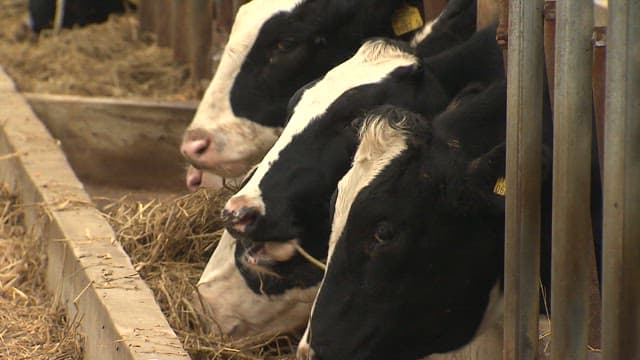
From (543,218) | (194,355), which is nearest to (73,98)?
(194,355)

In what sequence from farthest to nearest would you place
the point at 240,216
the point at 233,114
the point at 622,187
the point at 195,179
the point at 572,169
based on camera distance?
the point at 195,179
the point at 233,114
the point at 240,216
the point at 572,169
the point at 622,187

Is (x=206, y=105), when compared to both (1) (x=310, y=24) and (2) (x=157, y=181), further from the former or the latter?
(2) (x=157, y=181)

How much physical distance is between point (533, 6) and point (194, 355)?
187 centimetres

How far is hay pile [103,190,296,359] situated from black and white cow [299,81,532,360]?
125 centimetres

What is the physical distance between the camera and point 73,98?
7695 millimetres

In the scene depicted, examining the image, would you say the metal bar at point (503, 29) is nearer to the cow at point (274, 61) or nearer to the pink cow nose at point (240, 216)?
the pink cow nose at point (240, 216)

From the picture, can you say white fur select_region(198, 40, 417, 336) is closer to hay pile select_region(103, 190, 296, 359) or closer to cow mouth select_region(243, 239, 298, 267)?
hay pile select_region(103, 190, 296, 359)

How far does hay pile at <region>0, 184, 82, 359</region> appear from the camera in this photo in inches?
190

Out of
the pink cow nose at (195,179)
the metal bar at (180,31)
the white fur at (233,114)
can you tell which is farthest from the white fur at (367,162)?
the metal bar at (180,31)

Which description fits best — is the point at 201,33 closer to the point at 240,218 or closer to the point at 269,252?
the point at 269,252

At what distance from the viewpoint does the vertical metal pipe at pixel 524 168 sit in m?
3.40

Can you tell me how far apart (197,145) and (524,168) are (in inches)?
84.7

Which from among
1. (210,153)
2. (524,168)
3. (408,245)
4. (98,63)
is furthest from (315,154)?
(98,63)

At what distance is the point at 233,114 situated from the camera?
5414 mm
